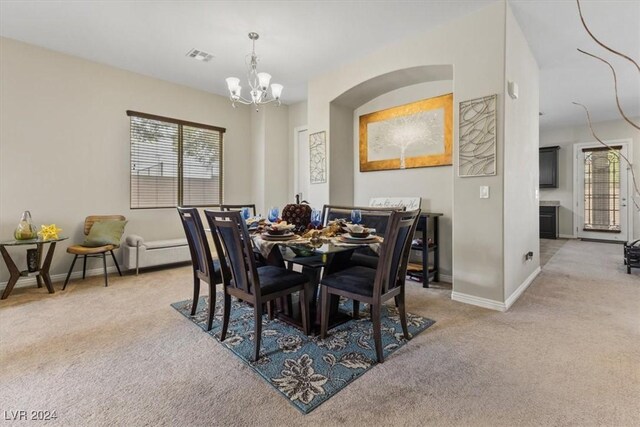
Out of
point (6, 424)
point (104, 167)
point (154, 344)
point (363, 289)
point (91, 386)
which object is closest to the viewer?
point (6, 424)

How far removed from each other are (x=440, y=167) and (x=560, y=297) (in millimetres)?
1872

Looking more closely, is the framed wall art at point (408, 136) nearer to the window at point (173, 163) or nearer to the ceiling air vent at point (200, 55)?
the ceiling air vent at point (200, 55)

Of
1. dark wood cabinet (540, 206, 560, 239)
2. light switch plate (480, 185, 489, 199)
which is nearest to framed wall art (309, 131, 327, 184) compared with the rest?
light switch plate (480, 185, 489, 199)

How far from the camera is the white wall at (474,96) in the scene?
114 inches

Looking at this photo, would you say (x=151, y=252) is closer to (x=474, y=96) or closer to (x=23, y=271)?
(x=23, y=271)

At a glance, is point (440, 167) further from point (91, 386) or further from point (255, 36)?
point (91, 386)

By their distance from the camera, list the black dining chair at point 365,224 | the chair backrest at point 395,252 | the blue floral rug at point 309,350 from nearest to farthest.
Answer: the blue floral rug at point 309,350 → the chair backrest at point 395,252 → the black dining chair at point 365,224

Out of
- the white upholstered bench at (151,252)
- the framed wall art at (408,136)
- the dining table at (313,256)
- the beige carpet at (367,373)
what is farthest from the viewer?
the white upholstered bench at (151,252)

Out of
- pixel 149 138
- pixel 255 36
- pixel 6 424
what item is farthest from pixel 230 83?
pixel 6 424

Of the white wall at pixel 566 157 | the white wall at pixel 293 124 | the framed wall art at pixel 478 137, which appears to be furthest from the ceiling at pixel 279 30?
the white wall at pixel 566 157

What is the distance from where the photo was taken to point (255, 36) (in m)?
3.43

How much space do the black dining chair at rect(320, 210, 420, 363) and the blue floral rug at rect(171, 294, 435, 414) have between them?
0.14 metres

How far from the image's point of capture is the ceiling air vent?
3797 mm

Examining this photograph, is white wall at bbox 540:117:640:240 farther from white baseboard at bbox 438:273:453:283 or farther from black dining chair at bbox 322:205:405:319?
black dining chair at bbox 322:205:405:319
